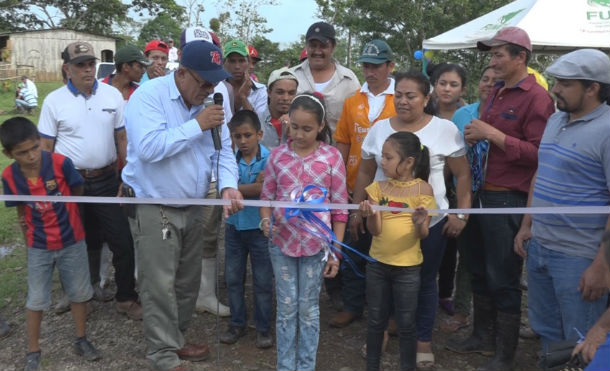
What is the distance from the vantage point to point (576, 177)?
8.99 feet

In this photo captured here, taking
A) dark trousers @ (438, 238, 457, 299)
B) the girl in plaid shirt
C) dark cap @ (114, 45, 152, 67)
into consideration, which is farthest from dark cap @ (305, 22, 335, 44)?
dark trousers @ (438, 238, 457, 299)

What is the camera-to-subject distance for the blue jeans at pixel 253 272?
387 centimetres

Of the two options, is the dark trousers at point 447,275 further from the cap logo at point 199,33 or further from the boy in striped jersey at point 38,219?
the boy in striped jersey at point 38,219

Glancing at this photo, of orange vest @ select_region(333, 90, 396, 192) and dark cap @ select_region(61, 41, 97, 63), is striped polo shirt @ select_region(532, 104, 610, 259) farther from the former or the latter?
dark cap @ select_region(61, 41, 97, 63)

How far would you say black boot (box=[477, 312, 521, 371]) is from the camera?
3.46m

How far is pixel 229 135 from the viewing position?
368 cm

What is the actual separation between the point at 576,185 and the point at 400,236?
1.02 meters

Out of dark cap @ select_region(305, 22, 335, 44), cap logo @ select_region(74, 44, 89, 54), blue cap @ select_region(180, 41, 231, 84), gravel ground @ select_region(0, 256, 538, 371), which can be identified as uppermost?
dark cap @ select_region(305, 22, 335, 44)

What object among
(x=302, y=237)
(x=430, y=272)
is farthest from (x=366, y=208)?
(x=430, y=272)

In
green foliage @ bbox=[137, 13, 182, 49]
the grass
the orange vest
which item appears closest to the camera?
the orange vest

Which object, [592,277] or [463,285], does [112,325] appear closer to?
[463,285]

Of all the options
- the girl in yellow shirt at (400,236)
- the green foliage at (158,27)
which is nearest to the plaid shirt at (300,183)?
the girl in yellow shirt at (400,236)

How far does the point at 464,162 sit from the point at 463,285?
1.39 meters

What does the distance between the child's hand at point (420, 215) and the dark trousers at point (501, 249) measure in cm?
60
